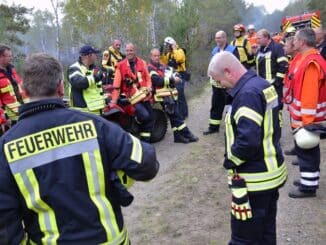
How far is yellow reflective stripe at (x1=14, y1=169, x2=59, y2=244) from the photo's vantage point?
2053 mm

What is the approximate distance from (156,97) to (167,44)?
9.97 ft

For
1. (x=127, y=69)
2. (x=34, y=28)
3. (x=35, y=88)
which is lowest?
(x=34, y=28)

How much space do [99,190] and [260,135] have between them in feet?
4.64

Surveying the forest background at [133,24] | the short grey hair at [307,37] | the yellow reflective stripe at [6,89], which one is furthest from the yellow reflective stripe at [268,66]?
the forest background at [133,24]

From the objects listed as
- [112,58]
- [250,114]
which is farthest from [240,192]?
[112,58]

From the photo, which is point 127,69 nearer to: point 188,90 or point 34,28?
point 188,90

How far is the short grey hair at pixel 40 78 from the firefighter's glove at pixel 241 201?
1.66 meters

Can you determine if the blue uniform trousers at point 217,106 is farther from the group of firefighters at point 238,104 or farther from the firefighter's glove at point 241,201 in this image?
the firefighter's glove at point 241,201

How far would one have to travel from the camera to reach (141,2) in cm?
2816

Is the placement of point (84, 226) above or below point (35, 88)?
below

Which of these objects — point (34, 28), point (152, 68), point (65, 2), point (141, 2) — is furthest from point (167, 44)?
point (34, 28)

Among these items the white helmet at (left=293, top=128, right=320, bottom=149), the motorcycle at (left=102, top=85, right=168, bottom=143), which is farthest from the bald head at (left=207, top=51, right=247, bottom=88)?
the motorcycle at (left=102, top=85, right=168, bottom=143)

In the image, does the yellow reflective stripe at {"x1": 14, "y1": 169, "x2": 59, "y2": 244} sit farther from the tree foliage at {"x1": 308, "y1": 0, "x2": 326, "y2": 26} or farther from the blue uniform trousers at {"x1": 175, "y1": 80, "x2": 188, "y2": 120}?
the tree foliage at {"x1": 308, "y1": 0, "x2": 326, "y2": 26}

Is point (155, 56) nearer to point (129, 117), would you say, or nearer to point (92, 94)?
point (129, 117)
